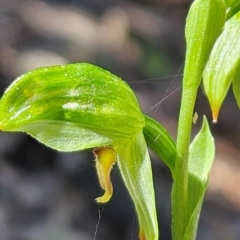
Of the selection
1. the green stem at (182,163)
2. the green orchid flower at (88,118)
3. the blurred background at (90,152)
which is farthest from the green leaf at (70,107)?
the blurred background at (90,152)

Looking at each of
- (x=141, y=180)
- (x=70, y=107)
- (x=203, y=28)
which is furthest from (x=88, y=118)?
(x=203, y=28)

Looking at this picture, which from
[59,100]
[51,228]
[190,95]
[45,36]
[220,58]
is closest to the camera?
[59,100]

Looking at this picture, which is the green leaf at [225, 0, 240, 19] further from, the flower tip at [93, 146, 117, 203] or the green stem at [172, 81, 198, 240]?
the flower tip at [93, 146, 117, 203]

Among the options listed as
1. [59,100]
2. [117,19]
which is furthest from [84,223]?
[117,19]

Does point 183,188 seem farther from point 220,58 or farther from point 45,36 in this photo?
point 45,36

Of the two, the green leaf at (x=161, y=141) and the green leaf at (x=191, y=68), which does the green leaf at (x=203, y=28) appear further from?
the green leaf at (x=161, y=141)
